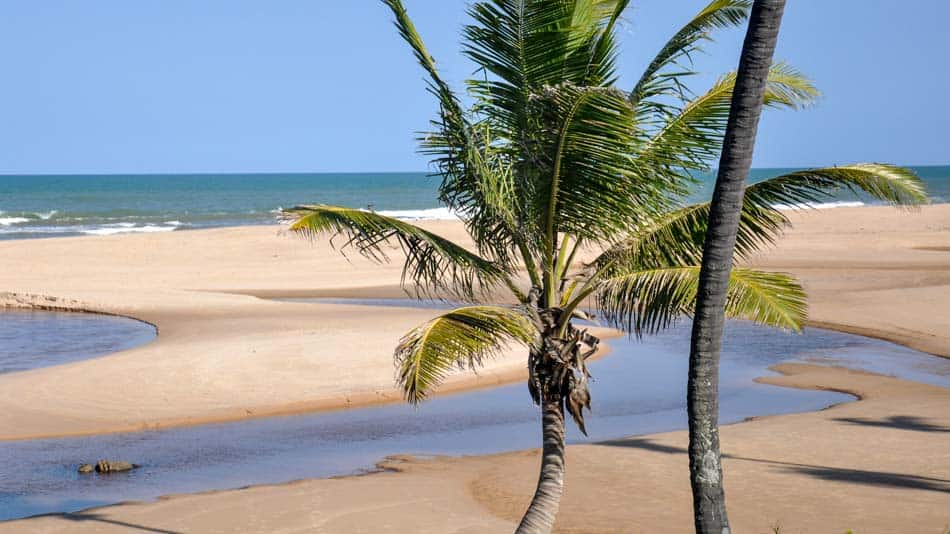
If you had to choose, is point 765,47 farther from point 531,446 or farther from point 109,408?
point 109,408

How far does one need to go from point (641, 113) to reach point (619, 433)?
689cm

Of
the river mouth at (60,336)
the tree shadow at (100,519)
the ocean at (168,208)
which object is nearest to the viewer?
the tree shadow at (100,519)

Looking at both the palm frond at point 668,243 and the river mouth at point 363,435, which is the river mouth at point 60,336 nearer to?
the river mouth at point 363,435

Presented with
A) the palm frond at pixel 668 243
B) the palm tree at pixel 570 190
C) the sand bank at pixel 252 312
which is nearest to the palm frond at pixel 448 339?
the palm tree at pixel 570 190

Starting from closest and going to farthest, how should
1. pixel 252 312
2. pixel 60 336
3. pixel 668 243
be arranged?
pixel 668 243 < pixel 60 336 < pixel 252 312

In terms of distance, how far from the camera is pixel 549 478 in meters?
8.91

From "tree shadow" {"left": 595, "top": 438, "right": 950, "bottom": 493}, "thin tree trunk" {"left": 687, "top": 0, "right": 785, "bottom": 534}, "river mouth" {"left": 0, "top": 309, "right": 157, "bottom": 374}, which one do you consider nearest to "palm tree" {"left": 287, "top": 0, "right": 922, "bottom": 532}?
"thin tree trunk" {"left": 687, "top": 0, "right": 785, "bottom": 534}

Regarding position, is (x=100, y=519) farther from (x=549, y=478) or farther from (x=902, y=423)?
(x=902, y=423)

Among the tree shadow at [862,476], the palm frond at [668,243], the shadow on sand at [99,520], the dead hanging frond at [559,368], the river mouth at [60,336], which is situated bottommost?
the shadow on sand at [99,520]

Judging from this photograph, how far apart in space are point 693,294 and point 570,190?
4.07ft

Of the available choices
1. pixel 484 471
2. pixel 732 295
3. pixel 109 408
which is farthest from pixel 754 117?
pixel 109 408

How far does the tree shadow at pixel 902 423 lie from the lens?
561 inches

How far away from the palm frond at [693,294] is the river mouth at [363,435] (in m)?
5.50

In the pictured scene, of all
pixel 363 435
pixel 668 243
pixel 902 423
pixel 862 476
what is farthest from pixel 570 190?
pixel 902 423
